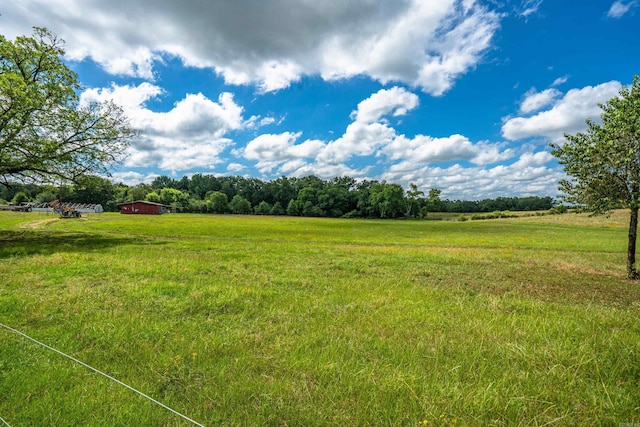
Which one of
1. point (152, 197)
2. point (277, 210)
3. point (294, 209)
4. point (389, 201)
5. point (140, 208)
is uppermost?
point (152, 197)

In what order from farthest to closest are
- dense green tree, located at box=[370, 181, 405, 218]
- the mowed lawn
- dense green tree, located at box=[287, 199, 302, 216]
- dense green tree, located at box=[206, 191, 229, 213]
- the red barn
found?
1. dense green tree, located at box=[206, 191, 229, 213]
2. dense green tree, located at box=[287, 199, 302, 216]
3. dense green tree, located at box=[370, 181, 405, 218]
4. the red barn
5. the mowed lawn

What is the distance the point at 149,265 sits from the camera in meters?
12.8

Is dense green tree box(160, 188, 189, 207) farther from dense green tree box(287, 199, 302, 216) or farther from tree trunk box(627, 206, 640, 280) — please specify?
tree trunk box(627, 206, 640, 280)

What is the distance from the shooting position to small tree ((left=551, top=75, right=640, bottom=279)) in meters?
12.2

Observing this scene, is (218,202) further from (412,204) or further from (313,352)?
(313,352)

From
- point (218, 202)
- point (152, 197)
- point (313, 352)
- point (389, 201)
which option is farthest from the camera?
point (152, 197)

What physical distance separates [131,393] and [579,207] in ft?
63.2

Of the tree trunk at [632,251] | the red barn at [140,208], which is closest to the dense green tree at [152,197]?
the red barn at [140,208]

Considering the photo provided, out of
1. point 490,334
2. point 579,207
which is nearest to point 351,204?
point 579,207

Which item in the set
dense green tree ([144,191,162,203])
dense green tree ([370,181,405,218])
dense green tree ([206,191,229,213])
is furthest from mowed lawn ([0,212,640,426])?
dense green tree ([144,191,162,203])

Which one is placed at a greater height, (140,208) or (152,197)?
(152,197)

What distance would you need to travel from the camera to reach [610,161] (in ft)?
41.7

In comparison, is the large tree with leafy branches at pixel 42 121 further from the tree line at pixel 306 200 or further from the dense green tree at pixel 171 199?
the dense green tree at pixel 171 199

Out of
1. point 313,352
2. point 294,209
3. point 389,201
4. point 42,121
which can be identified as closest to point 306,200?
point 294,209
